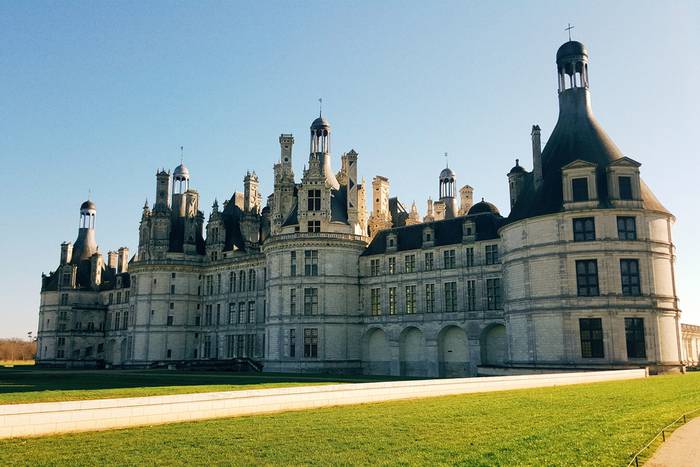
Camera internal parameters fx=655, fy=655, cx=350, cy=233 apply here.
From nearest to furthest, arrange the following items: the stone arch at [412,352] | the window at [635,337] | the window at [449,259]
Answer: the window at [635,337] → the window at [449,259] → the stone arch at [412,352]

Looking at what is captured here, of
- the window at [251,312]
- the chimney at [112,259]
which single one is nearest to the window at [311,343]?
the window at [251,312]

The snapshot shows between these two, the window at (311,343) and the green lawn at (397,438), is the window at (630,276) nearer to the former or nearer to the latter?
the green lawn at (397,438)

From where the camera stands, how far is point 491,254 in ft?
171

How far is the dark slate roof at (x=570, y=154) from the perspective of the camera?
144ft

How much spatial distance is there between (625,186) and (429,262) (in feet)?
60.0

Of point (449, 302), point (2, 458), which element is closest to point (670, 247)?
point (449, 302)

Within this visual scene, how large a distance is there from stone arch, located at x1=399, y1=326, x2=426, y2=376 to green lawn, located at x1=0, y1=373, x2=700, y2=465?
1337 inches

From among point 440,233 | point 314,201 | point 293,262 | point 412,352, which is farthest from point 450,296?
point 314,201

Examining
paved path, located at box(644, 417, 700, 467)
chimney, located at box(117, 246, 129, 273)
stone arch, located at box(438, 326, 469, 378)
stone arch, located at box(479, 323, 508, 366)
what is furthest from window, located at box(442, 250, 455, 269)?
chimney, located at box(117, 246, 129, 273)

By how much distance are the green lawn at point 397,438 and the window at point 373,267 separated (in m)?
37.7

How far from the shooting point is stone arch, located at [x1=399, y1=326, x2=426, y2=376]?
56.2m

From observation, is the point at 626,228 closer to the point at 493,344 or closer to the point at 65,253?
the point at 493,344

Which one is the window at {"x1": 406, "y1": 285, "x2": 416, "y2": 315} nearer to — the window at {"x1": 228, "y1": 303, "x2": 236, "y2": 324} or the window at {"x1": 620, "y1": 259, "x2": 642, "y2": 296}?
the window at {"x1": 620, "y1": 259, "x2": 642, "y2": 296}

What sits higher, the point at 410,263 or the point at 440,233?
the point at 440,233
